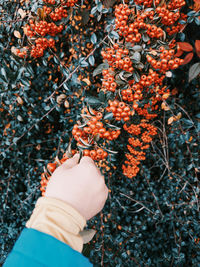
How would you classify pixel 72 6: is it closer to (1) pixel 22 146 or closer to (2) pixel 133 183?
(1) pixel 22 146

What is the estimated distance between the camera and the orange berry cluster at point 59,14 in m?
0.85

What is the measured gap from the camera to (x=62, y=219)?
464 millimetres

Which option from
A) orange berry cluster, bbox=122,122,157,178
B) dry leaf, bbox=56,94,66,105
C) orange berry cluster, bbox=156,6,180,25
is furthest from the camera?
orange berry cluster, bbox=122,122,157,178

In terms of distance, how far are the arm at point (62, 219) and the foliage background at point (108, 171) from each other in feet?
1.88

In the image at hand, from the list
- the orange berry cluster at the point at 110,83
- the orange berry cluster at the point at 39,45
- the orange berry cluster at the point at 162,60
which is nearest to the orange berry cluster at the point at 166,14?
the orange berry cluster at the point at 162,60

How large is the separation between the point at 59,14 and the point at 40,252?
3.05 feet

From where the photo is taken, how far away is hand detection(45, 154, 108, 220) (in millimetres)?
515

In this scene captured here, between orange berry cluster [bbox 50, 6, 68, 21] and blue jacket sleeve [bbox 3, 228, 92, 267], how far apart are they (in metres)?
0.87

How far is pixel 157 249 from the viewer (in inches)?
57.2

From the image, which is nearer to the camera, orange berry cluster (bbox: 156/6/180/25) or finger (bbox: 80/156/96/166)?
finger (bbox: 80/156/96/166)

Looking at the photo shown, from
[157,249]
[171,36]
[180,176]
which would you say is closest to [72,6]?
[171,36]

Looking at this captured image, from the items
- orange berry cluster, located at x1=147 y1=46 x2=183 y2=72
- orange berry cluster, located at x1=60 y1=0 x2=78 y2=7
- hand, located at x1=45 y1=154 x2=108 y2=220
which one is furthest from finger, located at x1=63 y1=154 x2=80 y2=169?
orange berry cluster, located at x1=60 y1=0 x2=78 y2=7

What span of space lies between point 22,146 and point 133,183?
0.89 meters

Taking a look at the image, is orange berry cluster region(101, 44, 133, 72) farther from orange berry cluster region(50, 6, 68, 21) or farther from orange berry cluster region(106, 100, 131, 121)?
orange berry cluster region(50, 6, 68, 21)
